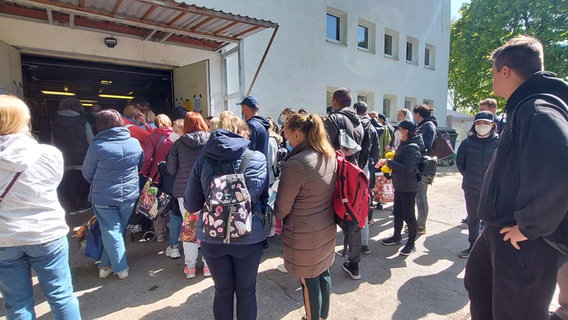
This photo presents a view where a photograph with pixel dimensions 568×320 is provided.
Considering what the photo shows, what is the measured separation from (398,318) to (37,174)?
9.77ft

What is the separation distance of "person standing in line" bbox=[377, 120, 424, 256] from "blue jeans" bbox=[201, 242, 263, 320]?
2.39m

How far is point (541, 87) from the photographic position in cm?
171

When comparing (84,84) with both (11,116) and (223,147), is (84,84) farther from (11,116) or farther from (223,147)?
(223,147)

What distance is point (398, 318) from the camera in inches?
108

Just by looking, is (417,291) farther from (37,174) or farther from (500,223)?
(37,174)

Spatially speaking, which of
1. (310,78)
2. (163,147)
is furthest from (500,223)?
(310,78)

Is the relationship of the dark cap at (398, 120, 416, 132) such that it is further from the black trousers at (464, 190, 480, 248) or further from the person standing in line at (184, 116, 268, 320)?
the person standing in line at (184, 116, 268, 320)

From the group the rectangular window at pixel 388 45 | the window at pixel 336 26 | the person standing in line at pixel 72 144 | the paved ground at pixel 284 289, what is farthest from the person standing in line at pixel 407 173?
the rectangular window at pixel 388 45

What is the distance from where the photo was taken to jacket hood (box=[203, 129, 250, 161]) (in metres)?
2.05

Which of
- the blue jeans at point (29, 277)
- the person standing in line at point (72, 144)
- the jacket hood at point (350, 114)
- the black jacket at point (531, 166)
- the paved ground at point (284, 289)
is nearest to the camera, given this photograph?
the black jacket at point (531, 166)

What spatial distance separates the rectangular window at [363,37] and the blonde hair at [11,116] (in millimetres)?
10947

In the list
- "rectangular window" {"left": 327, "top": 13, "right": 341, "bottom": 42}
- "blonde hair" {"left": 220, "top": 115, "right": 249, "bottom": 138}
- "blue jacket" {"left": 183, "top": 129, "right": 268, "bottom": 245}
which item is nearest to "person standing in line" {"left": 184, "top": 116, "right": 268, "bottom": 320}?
"blue jacket" {"left": 183, "top": 129, "right": 268, "bottom": 245}

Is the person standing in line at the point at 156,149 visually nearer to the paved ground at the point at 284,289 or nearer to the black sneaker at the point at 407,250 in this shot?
the paved ground at the point at 284,289

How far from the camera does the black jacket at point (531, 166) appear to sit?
4.88 feet
